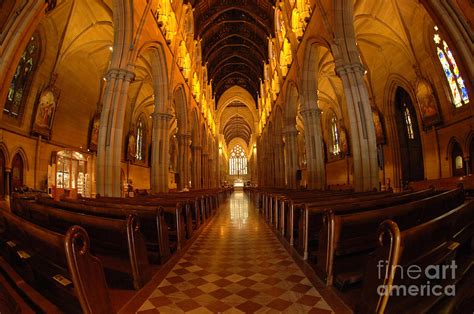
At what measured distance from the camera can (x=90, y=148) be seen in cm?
1792

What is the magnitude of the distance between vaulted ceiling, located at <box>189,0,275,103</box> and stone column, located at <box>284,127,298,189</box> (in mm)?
10726

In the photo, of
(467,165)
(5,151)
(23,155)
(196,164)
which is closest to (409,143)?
(467,165)

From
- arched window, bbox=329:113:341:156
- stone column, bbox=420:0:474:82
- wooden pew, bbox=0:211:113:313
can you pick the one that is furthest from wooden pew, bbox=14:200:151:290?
arched window, bbox=329:113:341:156

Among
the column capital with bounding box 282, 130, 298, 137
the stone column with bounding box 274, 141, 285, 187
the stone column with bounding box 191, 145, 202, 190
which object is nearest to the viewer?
the column capital with bounding box 282, 130, 298, 137

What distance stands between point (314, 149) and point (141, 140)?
18493 mm

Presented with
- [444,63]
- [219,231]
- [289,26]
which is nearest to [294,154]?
[289,26]

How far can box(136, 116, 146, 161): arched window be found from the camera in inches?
938

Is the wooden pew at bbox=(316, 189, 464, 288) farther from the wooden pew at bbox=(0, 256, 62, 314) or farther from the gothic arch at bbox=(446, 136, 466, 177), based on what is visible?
the gothic arch at bbox=(446, 136, 466, 177)

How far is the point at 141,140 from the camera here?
2467cm

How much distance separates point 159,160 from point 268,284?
1047 cm

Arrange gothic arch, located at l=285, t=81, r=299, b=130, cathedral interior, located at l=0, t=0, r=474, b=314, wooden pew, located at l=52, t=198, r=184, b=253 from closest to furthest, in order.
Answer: cathedral interior, located at l=0, t=0, r=474, b=314
wooden pew, located at l=52, t=198, r=184, b=253
gothic arch, located at l=285, t=81, r=299, b=130

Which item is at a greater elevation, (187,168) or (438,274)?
(187,168)

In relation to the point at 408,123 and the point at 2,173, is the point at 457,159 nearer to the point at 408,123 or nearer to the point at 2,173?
the point at 408,123

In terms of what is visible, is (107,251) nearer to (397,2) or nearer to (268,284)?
(268,284)
